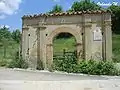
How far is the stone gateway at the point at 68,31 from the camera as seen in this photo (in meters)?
22.4

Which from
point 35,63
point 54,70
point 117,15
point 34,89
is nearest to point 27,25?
point 35,63

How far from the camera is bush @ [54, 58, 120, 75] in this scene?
19872 millimetres

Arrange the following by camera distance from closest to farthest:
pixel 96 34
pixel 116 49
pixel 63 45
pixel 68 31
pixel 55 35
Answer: pixel 96 34
pixel 68 31
pixel 55 35
pixel 116 49
pixel 63 45

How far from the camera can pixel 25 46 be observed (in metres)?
24.9

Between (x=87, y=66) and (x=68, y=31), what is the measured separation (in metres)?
3.71

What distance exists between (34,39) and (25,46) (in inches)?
39.7

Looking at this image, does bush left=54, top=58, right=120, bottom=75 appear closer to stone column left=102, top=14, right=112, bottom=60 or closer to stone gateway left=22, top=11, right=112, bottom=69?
stone gateway left=22, top=11, right=112, bottom=69

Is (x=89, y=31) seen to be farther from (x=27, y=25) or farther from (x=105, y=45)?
(x=27, y=25)

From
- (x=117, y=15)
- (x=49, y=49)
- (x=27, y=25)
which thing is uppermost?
(x=117, y=15)

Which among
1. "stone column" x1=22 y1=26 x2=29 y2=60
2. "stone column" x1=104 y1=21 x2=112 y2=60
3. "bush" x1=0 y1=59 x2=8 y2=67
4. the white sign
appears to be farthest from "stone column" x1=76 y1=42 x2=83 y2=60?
"bush" x1=0 y1=59 x2=8 y2=67

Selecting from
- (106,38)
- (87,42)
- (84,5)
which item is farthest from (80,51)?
(84,5)

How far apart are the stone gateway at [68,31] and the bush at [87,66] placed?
105 cm

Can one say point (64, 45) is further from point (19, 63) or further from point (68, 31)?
point (68, 31)

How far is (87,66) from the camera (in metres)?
20.8
